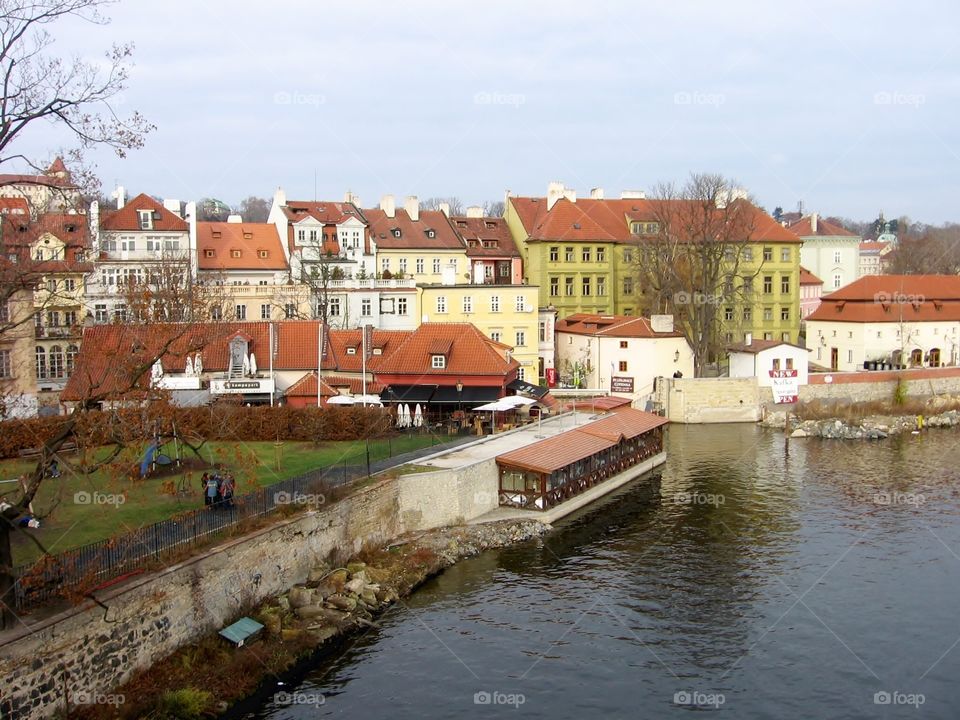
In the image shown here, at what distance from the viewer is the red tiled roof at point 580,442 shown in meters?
28.4

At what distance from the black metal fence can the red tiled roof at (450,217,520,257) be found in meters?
35.2

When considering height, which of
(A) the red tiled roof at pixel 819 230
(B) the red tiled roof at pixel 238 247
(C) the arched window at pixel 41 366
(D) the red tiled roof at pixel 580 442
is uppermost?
(A) the red tiled roof at pixel 819 230

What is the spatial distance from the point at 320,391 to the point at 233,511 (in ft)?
47.9

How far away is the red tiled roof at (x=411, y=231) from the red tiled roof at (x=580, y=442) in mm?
20551

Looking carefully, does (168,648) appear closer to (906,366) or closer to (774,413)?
(774,413)

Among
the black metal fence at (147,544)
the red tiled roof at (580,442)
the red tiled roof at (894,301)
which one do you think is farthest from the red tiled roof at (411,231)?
the black metal fence at (147,544)

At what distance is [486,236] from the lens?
5934 centimetres

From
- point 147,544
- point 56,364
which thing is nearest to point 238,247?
point 56,364

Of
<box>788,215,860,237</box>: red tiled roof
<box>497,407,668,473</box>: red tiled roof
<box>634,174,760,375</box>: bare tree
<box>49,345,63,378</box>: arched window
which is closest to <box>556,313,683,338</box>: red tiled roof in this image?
<box>634,174,760,375</box>: bare tree

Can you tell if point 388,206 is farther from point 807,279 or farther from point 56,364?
point 807,279

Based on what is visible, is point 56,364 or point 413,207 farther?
point 413,207

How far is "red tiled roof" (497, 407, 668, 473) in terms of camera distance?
28.4m

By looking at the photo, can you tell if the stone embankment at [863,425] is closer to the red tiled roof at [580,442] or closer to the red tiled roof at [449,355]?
the red tiled roof at [580,442]

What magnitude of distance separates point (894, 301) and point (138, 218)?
4383 centimetres
